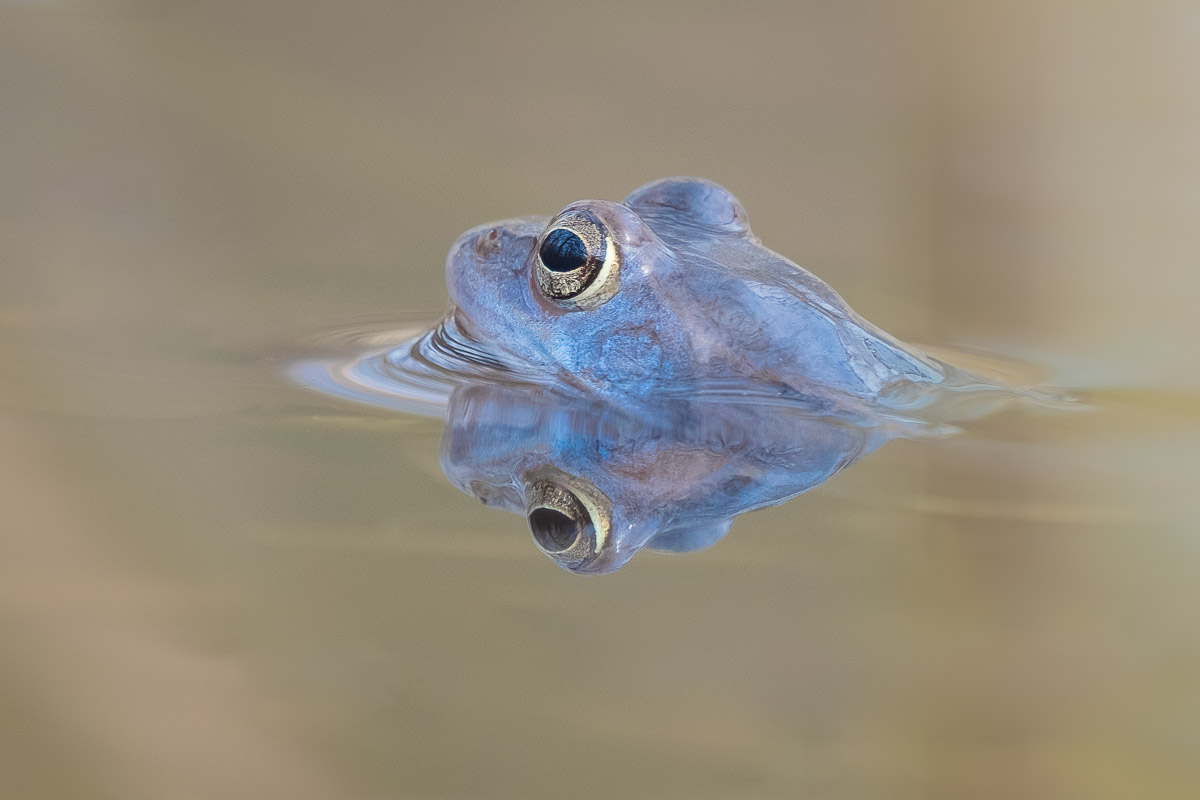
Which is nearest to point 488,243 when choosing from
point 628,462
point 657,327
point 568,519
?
point 657,327

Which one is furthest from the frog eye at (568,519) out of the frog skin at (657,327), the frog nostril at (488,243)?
the frog nostril at (488,243)

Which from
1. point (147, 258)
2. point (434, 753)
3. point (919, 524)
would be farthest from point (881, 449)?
point (147, 258)

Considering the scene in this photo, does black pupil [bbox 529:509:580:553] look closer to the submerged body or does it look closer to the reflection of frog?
the reflection of frog

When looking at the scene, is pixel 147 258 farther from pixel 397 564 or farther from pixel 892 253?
pixel 892 253

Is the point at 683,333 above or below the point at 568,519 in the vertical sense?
above

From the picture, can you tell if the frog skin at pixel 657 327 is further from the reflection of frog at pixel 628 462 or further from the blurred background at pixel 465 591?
the blurred background at pixel 465 591

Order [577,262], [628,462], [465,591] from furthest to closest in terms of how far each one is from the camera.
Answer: [577,262] < [628,462] < [465,591]

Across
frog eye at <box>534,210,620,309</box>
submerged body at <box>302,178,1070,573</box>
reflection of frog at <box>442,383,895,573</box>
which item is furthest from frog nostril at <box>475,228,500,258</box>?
reflection of frog at <box>442,383,895,573</box>

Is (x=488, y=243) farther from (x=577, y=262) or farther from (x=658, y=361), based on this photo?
(x=658, y=361)
